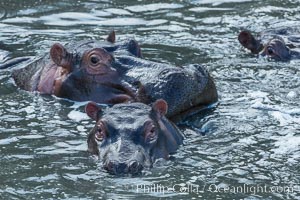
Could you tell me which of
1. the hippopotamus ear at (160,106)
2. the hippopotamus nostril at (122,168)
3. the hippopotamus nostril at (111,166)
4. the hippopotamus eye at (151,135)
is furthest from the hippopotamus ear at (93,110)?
the hippopotamus nostril at (122,168)

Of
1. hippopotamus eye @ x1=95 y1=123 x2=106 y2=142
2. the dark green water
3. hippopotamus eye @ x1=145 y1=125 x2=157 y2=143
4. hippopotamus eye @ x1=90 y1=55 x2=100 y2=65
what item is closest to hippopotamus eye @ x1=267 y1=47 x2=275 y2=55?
the dark green water

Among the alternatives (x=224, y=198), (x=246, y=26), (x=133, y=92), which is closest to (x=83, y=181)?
(x=224, y=198)

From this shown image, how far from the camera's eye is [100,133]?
833 cm

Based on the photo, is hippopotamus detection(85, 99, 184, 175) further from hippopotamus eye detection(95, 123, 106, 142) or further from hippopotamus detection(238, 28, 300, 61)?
hippopotamus detection(238, 28, 300, 61)

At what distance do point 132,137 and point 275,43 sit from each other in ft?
13.7

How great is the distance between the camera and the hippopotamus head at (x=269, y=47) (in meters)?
11.8

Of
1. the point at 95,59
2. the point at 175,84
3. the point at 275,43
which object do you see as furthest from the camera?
the point at 275,43

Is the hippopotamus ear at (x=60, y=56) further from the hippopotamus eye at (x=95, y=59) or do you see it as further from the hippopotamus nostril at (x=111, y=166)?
the hippopotamus nostril at (x=111, y=166)

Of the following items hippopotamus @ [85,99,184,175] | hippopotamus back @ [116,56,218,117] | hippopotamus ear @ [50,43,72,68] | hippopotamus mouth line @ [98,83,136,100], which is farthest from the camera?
hippopotamus ear @ [50,43,72,68]

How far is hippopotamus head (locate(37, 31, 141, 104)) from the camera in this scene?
9.85 m

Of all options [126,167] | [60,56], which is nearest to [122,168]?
[126,167]

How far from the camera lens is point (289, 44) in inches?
480

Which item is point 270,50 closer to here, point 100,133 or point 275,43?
point 275,43

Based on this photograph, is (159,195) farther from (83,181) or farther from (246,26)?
(246,26)
